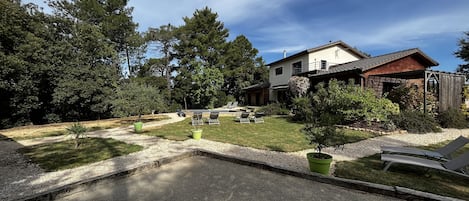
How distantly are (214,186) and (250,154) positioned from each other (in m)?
2.61

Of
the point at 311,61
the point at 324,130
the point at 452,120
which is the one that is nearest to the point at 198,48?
the point at 311,61

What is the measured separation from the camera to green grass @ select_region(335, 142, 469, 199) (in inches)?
164

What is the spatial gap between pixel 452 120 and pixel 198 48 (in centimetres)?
2756

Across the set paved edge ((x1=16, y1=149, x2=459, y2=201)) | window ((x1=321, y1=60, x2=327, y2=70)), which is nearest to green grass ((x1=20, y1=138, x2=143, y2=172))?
paved edge ((x1=16, y1=149, x2=459, y2=201))

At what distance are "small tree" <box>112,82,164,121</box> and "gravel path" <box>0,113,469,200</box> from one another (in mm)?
4269

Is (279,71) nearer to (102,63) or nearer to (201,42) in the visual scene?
(201,42)

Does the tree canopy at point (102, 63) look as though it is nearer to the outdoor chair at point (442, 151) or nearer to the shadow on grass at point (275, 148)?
the shadow on grass at point (275, 148)

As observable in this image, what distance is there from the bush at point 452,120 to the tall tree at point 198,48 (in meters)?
22.5

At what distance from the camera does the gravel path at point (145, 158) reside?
459 cm

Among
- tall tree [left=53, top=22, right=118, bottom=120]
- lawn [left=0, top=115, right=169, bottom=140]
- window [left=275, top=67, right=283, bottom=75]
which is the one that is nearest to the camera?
lawn [left=0, top=115, right=169, bottom=140]

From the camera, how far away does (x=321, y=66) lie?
2247 centimetres

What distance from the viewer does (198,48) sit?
32031mm

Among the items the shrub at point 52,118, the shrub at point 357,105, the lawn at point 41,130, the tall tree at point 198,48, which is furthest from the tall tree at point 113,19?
the shrub at point 357,105

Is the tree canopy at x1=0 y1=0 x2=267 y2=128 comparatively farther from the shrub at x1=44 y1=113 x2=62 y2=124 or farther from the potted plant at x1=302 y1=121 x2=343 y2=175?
the potted plant at x1=302 y1=121 x2=343 y2=175
